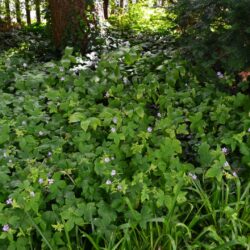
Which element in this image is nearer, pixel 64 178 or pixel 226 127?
pixel 64 178

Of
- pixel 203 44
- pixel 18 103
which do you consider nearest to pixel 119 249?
pixel 18 103

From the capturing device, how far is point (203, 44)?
333 centimetres

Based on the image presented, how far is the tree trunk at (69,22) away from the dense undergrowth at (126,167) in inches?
47.7

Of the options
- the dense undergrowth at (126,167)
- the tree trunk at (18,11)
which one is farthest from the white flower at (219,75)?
the tree trunk at (18,11)

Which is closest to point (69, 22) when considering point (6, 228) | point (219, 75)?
point (219, 75)

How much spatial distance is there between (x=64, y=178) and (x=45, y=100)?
109 centimetres

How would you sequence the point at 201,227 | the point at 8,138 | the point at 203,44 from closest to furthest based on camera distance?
the point at 201,227, the point at 8,138, the point at 203,44

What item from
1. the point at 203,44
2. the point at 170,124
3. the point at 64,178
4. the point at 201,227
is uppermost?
the point at 203,44

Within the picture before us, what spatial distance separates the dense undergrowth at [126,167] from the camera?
2.18 m

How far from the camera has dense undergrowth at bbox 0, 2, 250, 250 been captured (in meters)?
2.18

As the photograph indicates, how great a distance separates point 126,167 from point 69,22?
2398 millimetres

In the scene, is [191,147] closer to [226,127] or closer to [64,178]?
[226,127]

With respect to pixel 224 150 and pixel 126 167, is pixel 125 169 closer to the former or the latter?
pixel 126 167

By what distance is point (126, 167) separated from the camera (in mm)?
2516
